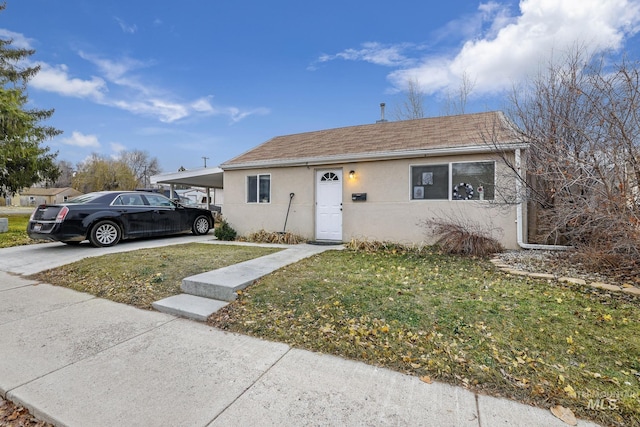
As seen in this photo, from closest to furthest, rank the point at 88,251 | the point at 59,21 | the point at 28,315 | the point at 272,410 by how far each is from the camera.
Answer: the point at 272,410, the point at 28,315, the point at 88,251, the point at 59,21

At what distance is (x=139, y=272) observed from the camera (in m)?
4.94

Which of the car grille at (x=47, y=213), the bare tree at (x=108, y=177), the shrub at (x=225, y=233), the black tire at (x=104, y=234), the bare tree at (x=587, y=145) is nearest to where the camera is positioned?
the bare tree at (x=587, y=145)

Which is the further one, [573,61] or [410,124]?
[410,124]

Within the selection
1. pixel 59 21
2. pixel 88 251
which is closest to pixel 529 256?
pixel 88 251

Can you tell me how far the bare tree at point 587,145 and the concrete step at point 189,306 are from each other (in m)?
5.34

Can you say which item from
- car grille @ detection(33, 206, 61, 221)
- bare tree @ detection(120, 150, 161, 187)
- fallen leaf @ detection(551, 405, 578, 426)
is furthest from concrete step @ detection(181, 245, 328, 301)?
bare tree @ detection(120, 150, 161, 187)

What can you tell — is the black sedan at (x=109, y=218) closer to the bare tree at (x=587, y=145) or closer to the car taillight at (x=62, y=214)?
the car taillight at (x=62, y=214)

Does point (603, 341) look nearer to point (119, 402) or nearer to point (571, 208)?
point (571, 208)

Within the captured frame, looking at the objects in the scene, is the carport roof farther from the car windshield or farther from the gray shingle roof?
the car windshield

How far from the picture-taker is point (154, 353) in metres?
2.62

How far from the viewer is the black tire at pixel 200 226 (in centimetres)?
1016

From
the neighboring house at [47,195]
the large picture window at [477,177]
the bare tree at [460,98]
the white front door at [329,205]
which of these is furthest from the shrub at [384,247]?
the neighboring house at [47,195]

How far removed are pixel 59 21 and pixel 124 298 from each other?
12349 mm

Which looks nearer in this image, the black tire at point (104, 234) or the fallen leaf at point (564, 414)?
the fallen leaf at point (564, 414)
